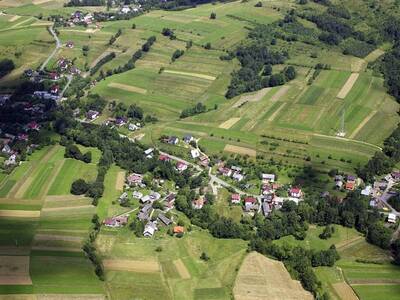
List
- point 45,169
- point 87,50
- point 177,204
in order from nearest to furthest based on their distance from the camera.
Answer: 1. point 177,204
2. point 45,169
3. point 87,50

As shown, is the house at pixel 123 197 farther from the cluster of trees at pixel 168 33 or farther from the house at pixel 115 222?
the cluster of trees at pixel 168 33

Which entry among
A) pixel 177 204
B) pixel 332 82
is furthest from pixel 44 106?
pixel 332 82

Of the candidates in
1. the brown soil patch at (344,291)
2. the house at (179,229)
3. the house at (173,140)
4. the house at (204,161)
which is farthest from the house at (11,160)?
the brown soil patch at (344,291)

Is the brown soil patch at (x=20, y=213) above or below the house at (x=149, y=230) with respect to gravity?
below

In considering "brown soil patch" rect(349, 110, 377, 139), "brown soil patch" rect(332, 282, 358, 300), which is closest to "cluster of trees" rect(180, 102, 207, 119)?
"brown soil patch" rect(349, 110, 377, 139)

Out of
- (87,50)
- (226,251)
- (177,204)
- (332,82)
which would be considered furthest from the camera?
(87,50)

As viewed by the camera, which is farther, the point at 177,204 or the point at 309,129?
the point at 309,129

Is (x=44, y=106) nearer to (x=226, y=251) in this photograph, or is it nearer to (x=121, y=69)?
(x=121, y=69)
